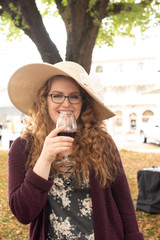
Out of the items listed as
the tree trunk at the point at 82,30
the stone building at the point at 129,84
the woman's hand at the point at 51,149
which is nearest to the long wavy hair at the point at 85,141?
the woman's hand at the point at 51,149

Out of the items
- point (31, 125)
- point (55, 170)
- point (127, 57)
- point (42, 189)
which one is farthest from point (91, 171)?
point (127, 57)

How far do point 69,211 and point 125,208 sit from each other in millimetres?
412

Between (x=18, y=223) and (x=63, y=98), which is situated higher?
(x=63, y=98)

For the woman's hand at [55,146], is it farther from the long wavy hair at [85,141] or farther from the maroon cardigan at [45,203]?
the long wavy hair at [85,141]

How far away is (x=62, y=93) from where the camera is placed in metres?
1.98

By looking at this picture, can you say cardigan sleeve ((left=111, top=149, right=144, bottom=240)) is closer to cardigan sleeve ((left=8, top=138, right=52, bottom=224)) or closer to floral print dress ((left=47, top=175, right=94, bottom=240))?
floral print dress ((left=47, top=175, right=94, bottom=240))

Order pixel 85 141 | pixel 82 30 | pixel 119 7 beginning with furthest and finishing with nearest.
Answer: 1. pixel 119 7
2. pixel 82 30
3. pixel 85 141

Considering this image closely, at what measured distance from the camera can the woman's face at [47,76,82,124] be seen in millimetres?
1936

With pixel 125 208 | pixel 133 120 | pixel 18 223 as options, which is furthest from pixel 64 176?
pixel 133 120

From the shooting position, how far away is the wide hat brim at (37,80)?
6.52 ft

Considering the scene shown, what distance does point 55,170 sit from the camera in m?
1.94

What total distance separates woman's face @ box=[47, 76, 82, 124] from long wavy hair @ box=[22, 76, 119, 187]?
0.07m

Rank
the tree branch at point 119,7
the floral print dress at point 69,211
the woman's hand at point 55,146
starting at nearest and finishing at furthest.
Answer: the woman's hand at point 55,146 → the floral print dress at point 69,211 → the tree branch at point 119,7

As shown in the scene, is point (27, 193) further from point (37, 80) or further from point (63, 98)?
point (37, 80)
